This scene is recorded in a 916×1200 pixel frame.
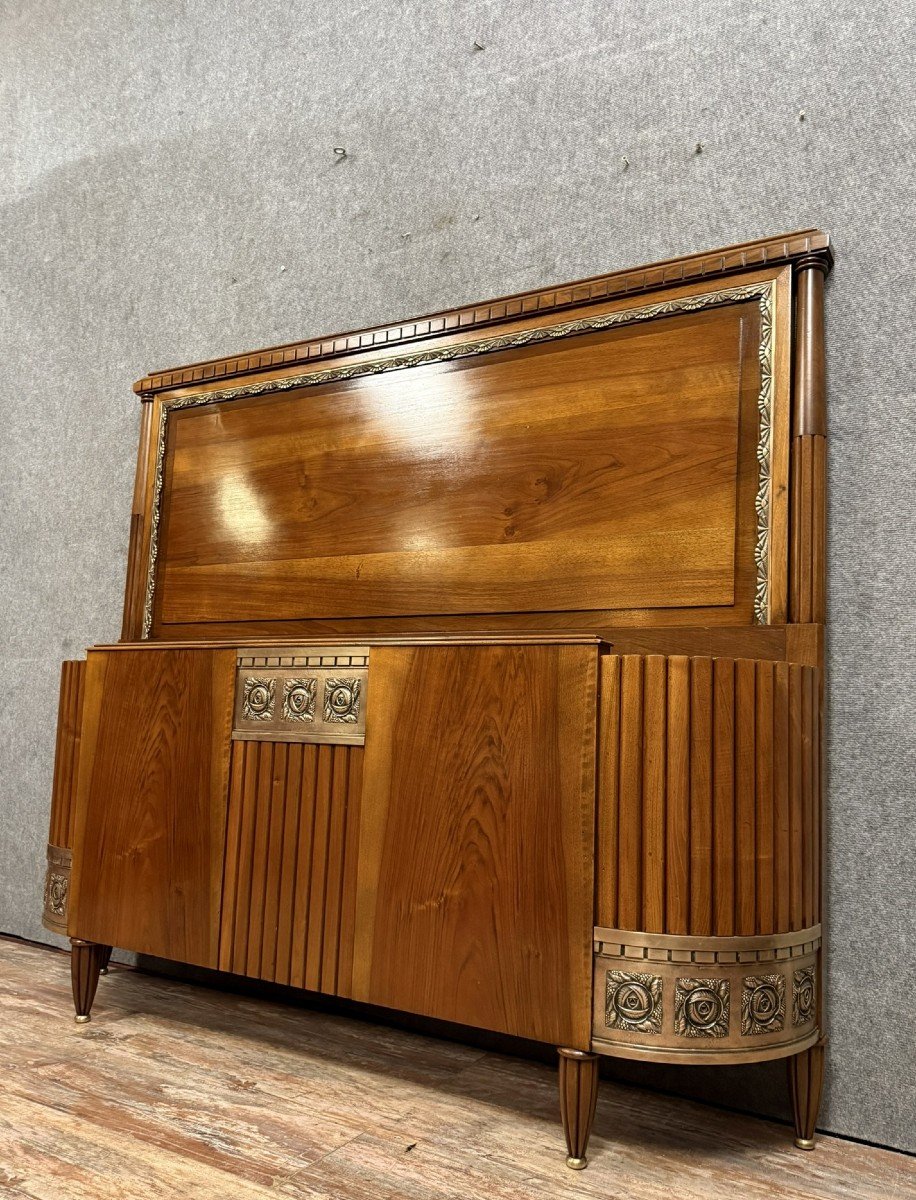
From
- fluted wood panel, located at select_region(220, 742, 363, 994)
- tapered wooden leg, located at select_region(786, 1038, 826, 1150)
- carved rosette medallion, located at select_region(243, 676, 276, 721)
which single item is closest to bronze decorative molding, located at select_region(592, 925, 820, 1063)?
tapered wooden leg, located at select_region(786, 1038, 826, 1150)

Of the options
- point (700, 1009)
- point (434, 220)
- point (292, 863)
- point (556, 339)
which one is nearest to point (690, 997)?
point (700, 1009)

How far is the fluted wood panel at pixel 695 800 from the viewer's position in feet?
4.05

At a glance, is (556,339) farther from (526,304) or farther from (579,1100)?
(579,1100)

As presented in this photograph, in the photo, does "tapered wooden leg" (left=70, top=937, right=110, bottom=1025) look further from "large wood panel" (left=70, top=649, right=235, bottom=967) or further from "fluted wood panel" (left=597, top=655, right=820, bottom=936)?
"fluted wood panel" (left=597, top=655, right=820, bottom=936)

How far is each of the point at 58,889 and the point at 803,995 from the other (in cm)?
134

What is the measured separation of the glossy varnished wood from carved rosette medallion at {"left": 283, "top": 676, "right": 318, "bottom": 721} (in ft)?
0.40

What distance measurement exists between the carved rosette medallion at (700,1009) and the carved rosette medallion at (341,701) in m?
0.62

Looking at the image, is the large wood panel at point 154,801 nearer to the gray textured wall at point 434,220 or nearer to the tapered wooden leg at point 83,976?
the tapered wooden leg at point 83,976

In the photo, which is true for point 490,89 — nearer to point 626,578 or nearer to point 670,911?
point 626,578

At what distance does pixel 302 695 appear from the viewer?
61.3 inches

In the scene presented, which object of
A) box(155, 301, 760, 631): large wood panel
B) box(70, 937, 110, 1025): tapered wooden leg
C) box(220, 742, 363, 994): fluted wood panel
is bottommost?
box(70, 937, 110, 1025): tapered wooden leg

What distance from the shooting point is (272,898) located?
154 centimetres

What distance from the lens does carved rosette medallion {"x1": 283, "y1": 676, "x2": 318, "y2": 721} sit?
1.55 meters

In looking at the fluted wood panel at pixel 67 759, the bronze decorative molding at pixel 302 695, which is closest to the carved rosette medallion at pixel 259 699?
the bronze decorative molding at pixel 302 695
